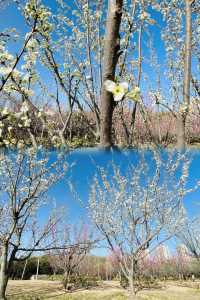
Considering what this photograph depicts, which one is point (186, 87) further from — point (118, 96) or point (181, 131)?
point (118, 96)

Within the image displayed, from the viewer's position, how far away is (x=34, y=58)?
4254 millimetres

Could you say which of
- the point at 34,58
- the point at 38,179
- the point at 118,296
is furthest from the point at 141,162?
the point at 118,296

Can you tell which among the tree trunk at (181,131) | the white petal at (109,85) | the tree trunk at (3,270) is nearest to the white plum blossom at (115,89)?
the white petal at (109,85)

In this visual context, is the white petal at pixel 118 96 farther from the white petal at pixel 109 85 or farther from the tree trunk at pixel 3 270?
the tree trunk at pixel 3 270

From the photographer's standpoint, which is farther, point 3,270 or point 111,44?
point 3,270

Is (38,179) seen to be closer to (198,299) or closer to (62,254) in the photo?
(198,299)

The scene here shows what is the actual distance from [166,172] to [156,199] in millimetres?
1015

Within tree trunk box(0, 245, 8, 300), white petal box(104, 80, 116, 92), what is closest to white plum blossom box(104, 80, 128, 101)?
white petal box(104, 80, 116, 92)

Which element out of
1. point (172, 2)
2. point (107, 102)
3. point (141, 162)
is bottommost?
point (107, 102)

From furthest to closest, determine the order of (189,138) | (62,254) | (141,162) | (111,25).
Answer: (62,254)
(141,162)
(189,138)
(111,25)

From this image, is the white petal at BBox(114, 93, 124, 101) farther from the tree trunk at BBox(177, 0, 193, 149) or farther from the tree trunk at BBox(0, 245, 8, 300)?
the tree trunk at BBox(0, 245, 8, 300)

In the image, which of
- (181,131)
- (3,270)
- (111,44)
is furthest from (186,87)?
(3,270)

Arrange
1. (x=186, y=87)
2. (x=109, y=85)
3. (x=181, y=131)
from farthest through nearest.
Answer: (x=186, y=87), (x=181, y=131), (x=109, y=85)

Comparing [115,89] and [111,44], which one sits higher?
[111,44]
